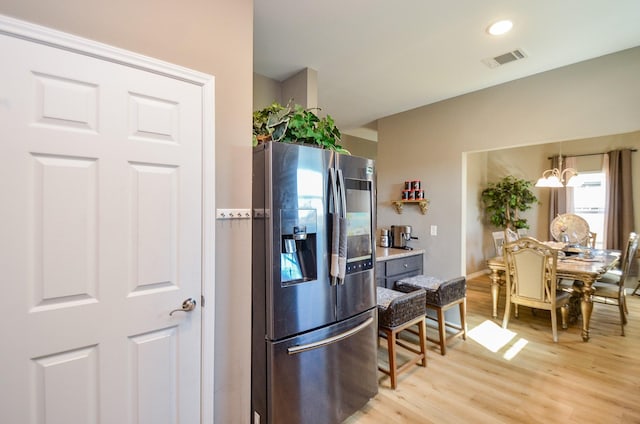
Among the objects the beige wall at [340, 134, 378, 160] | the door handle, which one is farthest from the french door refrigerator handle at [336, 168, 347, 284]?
the beige wall at [340, 134, 378, 160]

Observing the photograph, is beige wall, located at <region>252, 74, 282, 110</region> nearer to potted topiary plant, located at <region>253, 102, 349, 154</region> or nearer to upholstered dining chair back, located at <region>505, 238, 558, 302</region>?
potted topiary plant, located at <region>253, 102, 349, 154</region>

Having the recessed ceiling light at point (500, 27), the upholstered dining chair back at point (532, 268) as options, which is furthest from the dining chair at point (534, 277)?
the recessed ceiling light at point (500, 27)

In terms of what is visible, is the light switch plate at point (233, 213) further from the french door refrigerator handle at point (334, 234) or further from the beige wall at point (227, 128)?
the french door refrigerator handle at point (334, 234)

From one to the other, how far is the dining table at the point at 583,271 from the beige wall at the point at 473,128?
16.0 inches

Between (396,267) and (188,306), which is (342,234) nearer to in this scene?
(188,306)

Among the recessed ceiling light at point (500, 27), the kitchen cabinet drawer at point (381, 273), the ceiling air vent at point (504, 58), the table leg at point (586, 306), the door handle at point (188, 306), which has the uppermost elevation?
the ceiling air vent at point (504, 58)

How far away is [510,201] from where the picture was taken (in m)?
5.56

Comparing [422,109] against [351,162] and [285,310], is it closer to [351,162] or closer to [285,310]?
[351,162]

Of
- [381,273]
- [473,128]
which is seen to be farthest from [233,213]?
[473,128]

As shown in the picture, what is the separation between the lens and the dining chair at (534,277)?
2947 millimetres

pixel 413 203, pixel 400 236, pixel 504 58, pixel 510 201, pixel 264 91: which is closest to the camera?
pixel 504 58

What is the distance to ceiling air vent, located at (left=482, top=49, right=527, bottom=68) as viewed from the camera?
8.17 ft

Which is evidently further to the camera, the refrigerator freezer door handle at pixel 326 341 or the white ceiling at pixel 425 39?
the white ceiling at pixel 425 39

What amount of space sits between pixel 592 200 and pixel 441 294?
4.57 metres
